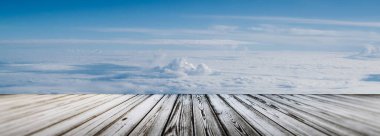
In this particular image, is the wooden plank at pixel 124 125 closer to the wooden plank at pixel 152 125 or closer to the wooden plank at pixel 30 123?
the wooden plank at pixel 152 125

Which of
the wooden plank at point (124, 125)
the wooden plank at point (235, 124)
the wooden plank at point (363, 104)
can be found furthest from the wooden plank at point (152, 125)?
the wooden plank at point (363, 104)

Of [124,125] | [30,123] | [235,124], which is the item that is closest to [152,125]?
[124,125]

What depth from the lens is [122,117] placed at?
228 cm

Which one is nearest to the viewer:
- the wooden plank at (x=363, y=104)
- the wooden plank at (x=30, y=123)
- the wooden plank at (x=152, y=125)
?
the wooden plank at (x=152, y=125)

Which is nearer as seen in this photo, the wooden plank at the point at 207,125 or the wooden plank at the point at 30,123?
the wooden plank at the point at 207,125

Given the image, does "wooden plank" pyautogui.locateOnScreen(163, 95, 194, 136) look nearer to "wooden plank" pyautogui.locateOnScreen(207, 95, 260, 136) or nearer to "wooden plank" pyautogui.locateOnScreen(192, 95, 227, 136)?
"wooden plank" pyautogui.locateOnScreen(192, 95, 227, 136)

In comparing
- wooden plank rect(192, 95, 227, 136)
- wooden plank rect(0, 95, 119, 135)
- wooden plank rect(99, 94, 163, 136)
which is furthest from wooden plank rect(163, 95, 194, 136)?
wooden plank rect(0, 95, 119, 135)

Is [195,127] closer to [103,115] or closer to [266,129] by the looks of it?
[266,129]

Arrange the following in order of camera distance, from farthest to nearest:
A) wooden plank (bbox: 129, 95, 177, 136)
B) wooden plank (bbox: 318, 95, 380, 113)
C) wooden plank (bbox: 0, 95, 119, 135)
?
wooden plank (bbox: 318, 95, 380, 113)
wooden plank (bbox: 0, 95, 119, 135)
wooden plank (bbox: 129, 95, 177, 136)

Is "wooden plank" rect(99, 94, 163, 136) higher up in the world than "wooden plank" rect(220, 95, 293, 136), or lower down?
higher up

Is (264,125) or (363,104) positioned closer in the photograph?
(264,125)

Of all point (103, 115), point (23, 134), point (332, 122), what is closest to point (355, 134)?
point (332, 122)

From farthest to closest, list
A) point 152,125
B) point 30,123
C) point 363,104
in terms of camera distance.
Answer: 1. point 363,104
2. point 30,123
3. point 152,125

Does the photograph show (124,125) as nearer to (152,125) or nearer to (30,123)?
(152,125)
